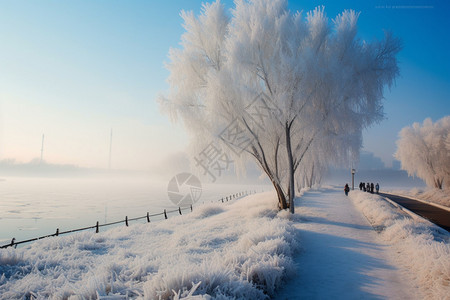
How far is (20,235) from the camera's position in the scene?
19.4m

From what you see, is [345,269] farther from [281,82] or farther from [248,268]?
[281,82]

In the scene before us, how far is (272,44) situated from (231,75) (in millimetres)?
3009

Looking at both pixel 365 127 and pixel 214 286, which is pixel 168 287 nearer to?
pixel 214 286

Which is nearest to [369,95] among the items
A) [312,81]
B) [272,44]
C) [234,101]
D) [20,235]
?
[312,81]

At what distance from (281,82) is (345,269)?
8.72 meters

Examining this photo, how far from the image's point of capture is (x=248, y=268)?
4547mm

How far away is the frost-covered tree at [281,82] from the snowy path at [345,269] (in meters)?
4.62

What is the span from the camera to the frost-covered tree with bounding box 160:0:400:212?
11492mm

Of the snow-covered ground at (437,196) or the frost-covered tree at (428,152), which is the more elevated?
the frost-covered tree at (428,152)

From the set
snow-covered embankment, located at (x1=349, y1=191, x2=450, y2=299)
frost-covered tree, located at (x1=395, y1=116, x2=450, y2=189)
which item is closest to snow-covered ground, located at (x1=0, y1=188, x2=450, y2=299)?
snow-covered embankment, located at (x1=349, y1=191, x2=450, y2=299)

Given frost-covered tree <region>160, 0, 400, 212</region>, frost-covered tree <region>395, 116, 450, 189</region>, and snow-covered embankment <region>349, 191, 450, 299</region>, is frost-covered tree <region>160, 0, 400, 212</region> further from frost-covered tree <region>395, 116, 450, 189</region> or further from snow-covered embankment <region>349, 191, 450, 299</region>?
frost-covered tree <region>395, 116, 450, 189</region>

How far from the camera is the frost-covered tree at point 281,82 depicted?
11.5m

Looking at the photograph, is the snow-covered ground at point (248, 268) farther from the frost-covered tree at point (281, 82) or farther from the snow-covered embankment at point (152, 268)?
the frost-covered tree at point (281, 82)

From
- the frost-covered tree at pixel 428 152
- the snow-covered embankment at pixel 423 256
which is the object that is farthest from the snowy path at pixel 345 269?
the frost-covered tree at pixel 428 152
